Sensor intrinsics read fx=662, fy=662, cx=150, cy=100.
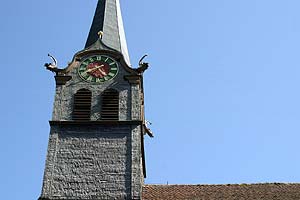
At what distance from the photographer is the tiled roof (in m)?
29.0

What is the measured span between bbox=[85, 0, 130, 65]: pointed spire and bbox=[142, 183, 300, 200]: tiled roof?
7134 millimetres

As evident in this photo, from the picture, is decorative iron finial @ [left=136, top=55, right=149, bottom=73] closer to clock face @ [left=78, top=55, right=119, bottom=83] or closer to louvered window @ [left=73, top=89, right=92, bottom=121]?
clock face @ [left=78, top=55, right=119, bottom=83]

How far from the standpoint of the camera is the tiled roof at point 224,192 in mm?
28969

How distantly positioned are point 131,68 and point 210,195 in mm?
7199

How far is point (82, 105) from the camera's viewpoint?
3059 centimetres

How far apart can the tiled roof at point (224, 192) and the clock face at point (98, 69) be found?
5.58 m

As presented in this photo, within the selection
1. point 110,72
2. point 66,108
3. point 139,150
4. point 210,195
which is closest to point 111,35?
point 110,72

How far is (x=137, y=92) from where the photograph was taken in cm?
3111

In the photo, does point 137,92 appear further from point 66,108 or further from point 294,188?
point 294,188

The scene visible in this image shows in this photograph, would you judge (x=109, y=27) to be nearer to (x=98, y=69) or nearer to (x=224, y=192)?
(x=98, y=69)

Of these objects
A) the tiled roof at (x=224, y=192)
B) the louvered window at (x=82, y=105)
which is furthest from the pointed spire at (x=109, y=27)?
the tiled roof at (x=224, y=192)

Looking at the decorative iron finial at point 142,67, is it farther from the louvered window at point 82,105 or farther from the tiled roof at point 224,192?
the tiled roof at point 224,192

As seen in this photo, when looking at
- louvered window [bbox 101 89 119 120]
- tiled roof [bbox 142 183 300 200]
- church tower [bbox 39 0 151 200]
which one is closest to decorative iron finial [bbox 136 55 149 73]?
church tower [bbox 39 0 151 200]

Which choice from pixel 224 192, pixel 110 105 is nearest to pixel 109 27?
pixel 110 105
